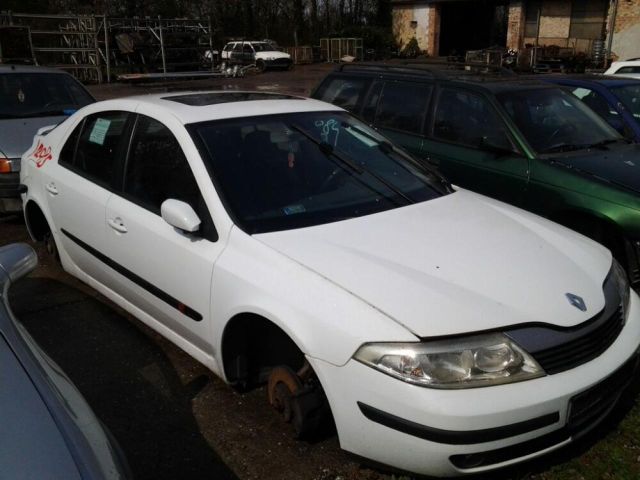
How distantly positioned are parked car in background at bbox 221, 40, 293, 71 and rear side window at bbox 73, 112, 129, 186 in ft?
98.5

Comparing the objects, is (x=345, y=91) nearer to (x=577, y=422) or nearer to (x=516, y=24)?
(x=577, y=422)

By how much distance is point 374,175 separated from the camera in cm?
349

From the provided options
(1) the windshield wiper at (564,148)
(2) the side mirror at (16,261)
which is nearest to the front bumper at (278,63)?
(1) the windshield wiper at (564,148)

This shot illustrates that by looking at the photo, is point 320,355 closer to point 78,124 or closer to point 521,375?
point 521,375

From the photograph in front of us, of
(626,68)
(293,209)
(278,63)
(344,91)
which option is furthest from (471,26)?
(293,209)

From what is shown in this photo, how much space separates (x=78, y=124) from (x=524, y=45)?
30.1m

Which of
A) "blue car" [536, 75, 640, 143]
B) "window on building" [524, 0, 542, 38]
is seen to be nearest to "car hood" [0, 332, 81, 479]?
"blue car" [536, 75, 640, 143]

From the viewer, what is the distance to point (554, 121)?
524 cm

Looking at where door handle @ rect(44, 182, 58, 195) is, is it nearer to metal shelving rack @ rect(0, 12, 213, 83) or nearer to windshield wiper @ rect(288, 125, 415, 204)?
windshield wiper @ rect(288, 125, 415, 204)

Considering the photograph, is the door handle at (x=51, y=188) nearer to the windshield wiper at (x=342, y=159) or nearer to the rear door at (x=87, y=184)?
the rear door at (x=87, y=184)

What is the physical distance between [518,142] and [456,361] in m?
3.12

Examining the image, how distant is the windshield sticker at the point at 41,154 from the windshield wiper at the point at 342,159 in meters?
2.06

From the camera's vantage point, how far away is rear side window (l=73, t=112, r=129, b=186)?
3.78 meters

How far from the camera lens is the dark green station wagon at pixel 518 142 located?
438 centimetres
